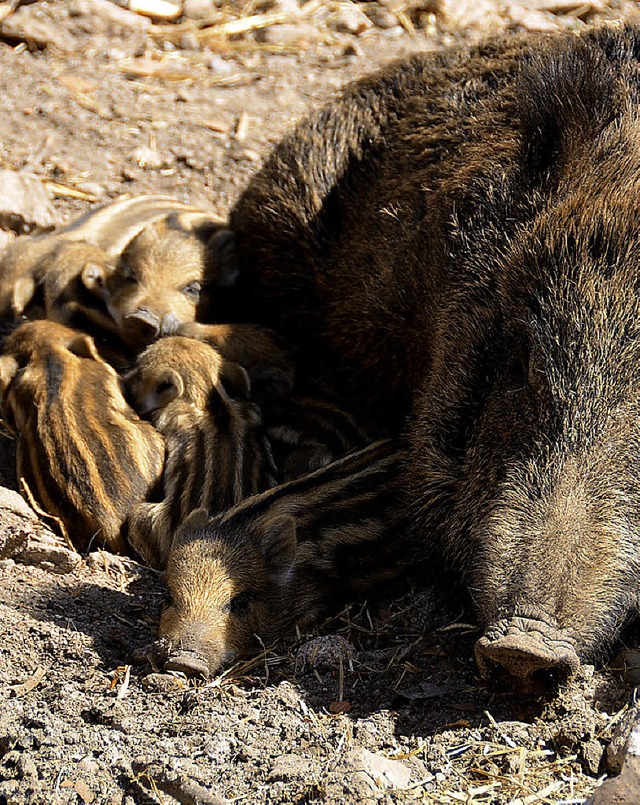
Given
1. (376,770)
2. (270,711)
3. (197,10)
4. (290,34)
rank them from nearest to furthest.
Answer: (376,770)
(270,711)
(290,34)
(197,10)

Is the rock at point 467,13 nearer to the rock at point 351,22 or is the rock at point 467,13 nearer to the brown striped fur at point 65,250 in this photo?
the rock at point 351,22

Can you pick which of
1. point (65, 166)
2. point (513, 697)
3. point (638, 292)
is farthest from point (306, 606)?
point (65, 166)

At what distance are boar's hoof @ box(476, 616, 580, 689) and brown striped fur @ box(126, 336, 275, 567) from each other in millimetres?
1249

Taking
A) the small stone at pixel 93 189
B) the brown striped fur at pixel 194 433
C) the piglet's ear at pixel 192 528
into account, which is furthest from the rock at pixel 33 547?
the small stone at pixel 93 189

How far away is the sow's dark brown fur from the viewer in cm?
234

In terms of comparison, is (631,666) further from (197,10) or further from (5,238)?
(197,10)

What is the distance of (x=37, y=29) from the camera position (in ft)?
19.9

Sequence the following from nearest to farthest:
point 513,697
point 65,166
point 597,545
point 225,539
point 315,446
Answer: point 597,545 < point 513,697 < point 225,539 < point 315,446 < point 65,166

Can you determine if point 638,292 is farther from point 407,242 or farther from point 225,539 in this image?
point 225,539

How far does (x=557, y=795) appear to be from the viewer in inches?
85.7

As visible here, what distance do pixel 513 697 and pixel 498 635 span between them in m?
0.32

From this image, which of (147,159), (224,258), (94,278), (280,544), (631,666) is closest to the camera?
(631,666)

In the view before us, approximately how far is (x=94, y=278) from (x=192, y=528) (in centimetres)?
160

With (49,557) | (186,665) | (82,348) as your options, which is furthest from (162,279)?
(186,665)
